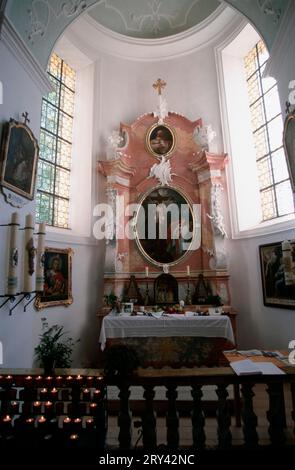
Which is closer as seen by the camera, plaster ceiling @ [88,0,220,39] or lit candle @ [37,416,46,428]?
lit candle @ [37,416,46,428]

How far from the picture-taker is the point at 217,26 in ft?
23.8

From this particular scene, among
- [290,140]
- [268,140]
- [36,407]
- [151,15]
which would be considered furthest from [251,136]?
[36,407]

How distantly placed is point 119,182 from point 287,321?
15.1 feet

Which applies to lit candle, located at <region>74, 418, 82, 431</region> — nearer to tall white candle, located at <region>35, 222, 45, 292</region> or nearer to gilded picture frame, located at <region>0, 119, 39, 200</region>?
tall white candle, located at <region>35, 222, 45, 292</region>

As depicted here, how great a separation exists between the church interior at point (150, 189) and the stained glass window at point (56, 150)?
0.03 metres

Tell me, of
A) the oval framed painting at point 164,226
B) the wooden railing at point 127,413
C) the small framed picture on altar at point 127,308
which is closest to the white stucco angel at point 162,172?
the oval framed painting at point 164,226

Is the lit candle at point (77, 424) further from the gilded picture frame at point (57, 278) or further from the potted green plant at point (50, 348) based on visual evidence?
the gilded picture frame at point (57, 278)

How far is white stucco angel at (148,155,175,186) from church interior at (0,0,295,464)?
0.04 meters

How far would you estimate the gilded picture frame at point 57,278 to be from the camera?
5.21 m

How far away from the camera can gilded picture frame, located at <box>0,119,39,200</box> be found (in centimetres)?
315

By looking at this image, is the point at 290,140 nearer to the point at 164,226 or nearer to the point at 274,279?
the point at 274,279

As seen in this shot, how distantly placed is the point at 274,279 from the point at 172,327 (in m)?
2.21

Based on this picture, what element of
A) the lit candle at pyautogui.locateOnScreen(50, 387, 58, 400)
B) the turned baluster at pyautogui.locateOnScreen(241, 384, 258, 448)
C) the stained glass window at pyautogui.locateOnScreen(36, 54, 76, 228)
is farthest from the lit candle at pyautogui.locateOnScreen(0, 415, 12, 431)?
the stained glass window at pyautogui.locateOnScreen(36, 54, 76, 228)

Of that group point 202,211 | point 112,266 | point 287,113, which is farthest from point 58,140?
point 287,113
